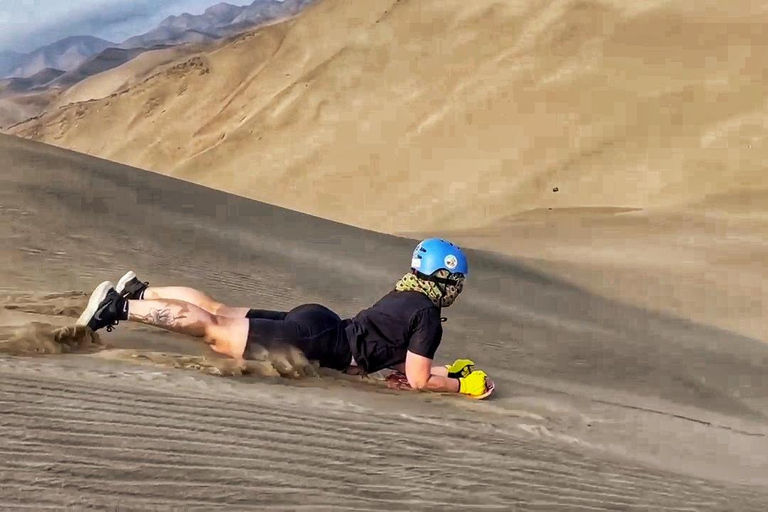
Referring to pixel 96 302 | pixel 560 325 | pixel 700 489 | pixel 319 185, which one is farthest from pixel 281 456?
pixel 319 185

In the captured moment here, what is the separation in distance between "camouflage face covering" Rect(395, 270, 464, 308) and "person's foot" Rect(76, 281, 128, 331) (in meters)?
1.37

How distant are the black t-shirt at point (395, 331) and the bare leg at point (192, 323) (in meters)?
0.58

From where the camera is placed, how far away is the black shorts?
14.9 feet

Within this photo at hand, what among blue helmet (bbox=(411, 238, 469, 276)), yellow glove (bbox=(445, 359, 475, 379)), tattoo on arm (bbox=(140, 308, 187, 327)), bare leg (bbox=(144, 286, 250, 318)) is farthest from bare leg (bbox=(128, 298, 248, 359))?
yellow glove (bbox=(445, 359, 475, 379))

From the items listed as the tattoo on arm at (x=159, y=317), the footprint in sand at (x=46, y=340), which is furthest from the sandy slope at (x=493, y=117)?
the footprint in sand at (x=46, y=340)

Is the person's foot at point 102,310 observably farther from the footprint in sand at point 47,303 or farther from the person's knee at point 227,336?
the footprint in sand at point 47,303

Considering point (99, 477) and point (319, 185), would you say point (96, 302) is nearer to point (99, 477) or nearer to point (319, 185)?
point (99, 477)

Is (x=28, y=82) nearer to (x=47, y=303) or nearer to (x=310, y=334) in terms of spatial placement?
(x=47, y=303)

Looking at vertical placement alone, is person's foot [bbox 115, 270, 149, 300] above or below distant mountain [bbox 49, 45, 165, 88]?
below

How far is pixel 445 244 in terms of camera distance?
15.7 ft

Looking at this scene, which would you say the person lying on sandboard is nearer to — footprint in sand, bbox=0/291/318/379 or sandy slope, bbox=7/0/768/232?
footprint in sand, bbox=0/291/318/379

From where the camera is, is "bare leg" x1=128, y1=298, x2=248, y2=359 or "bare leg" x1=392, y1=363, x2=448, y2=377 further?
"bare leg" x1=392, y1=363, x2=448, y2=377

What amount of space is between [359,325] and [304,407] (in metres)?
1.09

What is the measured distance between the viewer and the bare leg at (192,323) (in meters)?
4.44
